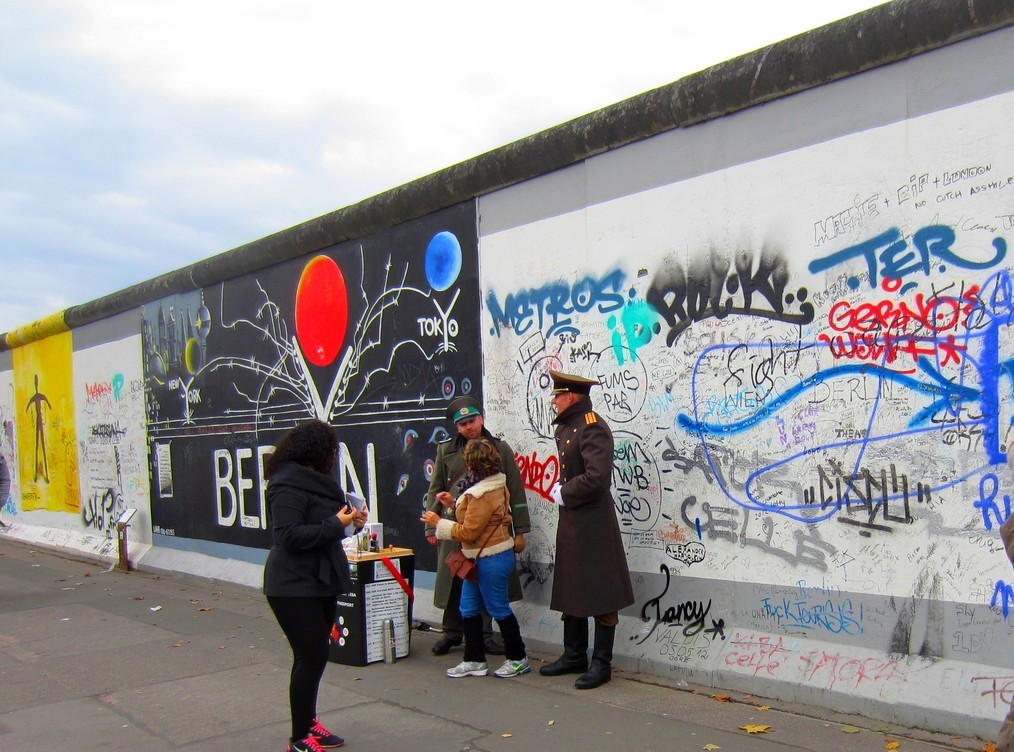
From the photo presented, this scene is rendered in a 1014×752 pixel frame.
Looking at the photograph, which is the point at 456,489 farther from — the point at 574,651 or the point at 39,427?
the point at 39,427

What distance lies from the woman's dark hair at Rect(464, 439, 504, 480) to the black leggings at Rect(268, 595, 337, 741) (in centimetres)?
164

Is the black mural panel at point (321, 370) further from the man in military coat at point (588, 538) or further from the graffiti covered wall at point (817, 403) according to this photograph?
the man in military coat at point (588, 538)

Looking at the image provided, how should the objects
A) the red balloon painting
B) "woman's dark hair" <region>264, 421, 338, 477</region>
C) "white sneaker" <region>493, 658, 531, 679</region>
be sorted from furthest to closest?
the red balloon painting, "white sneaker" <region>493, 658, 531, 679</region>, "woman's dark hair" <region>264, 421, 338, 477</region>

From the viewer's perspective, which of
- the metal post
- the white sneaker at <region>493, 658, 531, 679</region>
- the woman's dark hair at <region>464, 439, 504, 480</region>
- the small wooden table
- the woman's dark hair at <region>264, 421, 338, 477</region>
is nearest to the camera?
the woman's dark hair at <region>264, 421, 338, 477</region>

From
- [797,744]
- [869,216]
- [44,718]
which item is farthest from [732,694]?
[44,718]

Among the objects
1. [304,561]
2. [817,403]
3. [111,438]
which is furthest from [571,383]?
[111,438]

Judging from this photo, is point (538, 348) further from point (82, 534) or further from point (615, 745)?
point (82, 534)

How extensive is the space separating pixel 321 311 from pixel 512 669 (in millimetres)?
5039

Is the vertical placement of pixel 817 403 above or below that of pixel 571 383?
below

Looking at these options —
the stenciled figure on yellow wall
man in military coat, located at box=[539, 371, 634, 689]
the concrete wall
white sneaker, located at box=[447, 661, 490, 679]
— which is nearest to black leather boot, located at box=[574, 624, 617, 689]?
man in military coat, located at box=[539, 371, 634, 689]

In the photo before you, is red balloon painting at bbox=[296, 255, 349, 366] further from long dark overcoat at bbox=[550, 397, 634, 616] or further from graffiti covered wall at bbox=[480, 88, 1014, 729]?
long dark overcoat at bbox=[550, 397, 634, 616]

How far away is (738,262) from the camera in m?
5.80

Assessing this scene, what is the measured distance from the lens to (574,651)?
20.5 feet

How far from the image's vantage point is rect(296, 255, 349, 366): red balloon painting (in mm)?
9727
